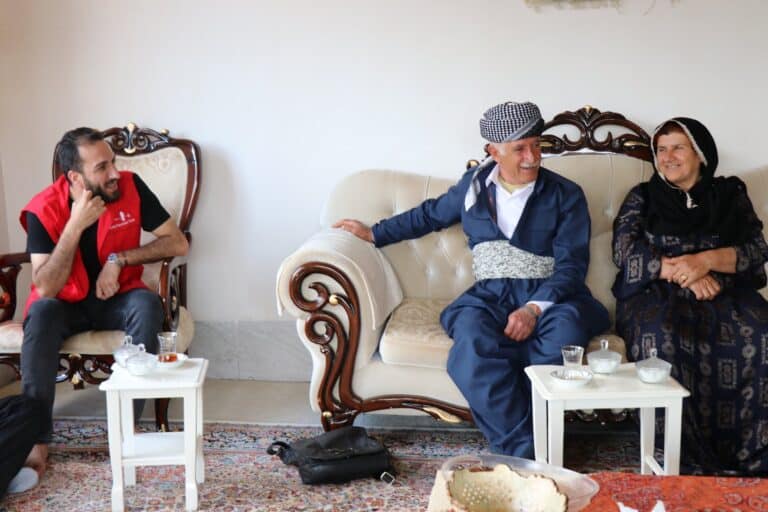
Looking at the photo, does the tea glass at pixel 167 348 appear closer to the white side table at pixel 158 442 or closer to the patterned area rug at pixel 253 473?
the white side table at pixel 158 442

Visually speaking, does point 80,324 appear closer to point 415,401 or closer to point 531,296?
point 415,401

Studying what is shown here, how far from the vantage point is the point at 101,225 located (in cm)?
308

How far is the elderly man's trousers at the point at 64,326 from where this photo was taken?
280 centimetres

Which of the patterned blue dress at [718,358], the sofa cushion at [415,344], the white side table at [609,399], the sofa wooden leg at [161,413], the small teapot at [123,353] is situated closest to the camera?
the white side table at [609,399]

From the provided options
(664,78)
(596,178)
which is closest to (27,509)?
(596,178)

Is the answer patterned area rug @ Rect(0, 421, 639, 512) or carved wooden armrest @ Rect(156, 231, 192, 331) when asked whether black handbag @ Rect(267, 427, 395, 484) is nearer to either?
patterned area rug @ Rect(0, 421, 639, 512)

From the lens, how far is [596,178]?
3.30 metres

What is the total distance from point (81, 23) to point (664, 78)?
2.57 metres

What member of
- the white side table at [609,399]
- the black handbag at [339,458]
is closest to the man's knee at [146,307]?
the black handbag at [339,458]

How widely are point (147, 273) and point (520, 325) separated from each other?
65.0 inches

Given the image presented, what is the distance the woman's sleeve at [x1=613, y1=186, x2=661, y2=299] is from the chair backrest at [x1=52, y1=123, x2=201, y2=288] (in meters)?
1.83

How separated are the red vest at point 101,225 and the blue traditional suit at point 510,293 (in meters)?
0.96

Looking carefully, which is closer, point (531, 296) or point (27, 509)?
point (27, 509)

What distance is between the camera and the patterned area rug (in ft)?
8.31
